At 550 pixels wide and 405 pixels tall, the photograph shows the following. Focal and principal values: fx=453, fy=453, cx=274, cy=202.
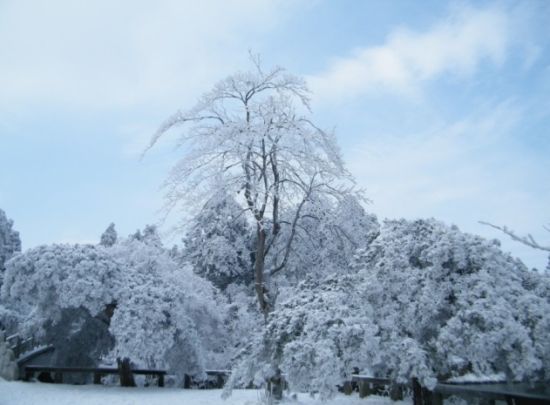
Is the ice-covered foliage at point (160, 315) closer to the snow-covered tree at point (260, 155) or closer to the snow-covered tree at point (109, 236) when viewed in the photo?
the snow-covered tree at point (260, 155)

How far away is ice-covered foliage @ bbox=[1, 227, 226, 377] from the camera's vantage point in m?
11.4

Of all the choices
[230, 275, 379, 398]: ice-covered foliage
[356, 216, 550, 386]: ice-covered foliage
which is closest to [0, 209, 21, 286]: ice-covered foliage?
[230, 275, 379, 398]: ice-covered foliage

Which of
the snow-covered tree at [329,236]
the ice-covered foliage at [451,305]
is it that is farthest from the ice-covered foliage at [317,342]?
the snow-covered tree at [329,236]

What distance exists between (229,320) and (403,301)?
1152cm

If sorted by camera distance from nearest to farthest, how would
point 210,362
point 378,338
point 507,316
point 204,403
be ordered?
1. point 507,316
2. point 378,338
3. point 204,403
4. point 210,362

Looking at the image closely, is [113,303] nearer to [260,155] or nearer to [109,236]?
[260,155]

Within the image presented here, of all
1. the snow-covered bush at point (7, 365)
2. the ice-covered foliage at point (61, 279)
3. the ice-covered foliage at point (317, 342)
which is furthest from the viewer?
the snow-covered bush at point (7, 365)

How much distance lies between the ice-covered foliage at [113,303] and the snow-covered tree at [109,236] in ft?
64.7

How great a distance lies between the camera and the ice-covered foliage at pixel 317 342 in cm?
708

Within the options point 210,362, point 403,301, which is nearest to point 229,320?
point 210,362

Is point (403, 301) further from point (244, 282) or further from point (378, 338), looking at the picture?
point (244, 282)

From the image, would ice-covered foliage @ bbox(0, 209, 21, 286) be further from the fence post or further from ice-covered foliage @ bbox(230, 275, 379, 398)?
the fence post

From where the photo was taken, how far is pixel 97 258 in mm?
12383

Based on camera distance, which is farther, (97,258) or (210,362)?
(210,362)
